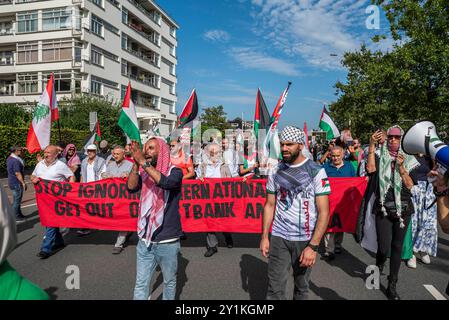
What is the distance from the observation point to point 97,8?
116ft

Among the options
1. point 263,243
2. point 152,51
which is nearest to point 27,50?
point 152,51

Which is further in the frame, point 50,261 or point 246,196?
point 246,196

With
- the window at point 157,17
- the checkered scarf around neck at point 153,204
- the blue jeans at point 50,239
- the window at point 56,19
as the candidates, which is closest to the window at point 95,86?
the window at point 56,19

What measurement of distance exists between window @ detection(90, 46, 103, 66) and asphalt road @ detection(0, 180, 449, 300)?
32546mm

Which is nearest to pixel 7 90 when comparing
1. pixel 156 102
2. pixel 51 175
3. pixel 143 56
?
pixel 143 56

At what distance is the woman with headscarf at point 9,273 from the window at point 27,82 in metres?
39.5

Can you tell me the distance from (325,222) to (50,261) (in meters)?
4.47

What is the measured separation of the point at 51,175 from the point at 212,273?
132 inches

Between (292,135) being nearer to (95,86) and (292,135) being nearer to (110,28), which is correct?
(95,86)

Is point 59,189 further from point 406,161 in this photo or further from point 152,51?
point 152,51

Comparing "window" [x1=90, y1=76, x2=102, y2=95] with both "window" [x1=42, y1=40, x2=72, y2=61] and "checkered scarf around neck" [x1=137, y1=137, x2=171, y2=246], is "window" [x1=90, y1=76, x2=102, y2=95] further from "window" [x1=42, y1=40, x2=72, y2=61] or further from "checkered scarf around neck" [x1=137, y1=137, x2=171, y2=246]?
"checkered scarf around neck" [x1=137, y1=137, x2=171, y2=246]

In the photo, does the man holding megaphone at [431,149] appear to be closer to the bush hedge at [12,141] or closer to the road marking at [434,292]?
the road marking at [434,292]

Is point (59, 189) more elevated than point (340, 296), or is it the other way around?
point (59, 189)

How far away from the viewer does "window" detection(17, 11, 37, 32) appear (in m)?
35.1
